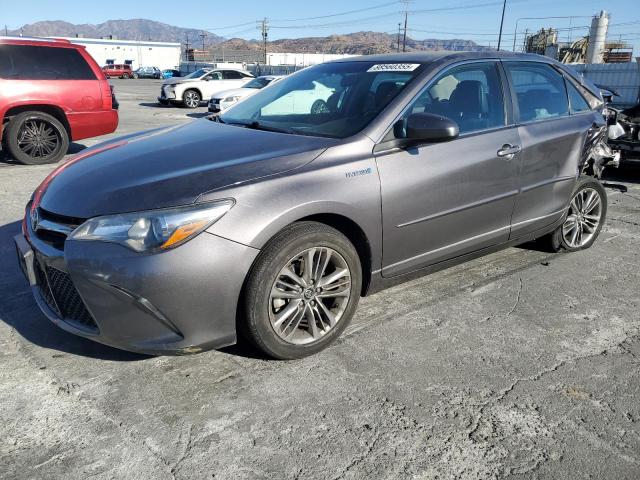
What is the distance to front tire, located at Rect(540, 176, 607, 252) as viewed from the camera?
4.71m

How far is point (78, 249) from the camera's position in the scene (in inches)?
100

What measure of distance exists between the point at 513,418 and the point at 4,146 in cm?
857

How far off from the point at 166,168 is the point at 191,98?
19741 mm

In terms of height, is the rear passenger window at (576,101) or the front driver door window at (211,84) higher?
the rear passenger window at (576,101)

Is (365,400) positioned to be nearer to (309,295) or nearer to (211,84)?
(309,295)

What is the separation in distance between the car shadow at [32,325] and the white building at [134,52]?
85311 millimetres

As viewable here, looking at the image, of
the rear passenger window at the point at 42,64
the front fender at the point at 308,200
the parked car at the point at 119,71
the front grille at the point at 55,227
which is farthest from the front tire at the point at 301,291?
the parked car at the point at 119,71

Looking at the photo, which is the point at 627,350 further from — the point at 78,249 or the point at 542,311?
the point at 78,249

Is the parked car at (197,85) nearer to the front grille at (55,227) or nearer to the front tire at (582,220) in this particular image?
the front tire at (582,220)

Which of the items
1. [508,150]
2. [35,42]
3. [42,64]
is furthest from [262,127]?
[35,42]

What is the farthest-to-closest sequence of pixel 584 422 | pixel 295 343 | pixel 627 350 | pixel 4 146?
pixel 4 146, pixel 627 350, pixel 295 343, pixel 584 422

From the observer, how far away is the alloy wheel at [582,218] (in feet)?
15.6

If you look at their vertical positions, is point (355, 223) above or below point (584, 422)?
above

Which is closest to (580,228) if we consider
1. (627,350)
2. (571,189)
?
(571,189)
